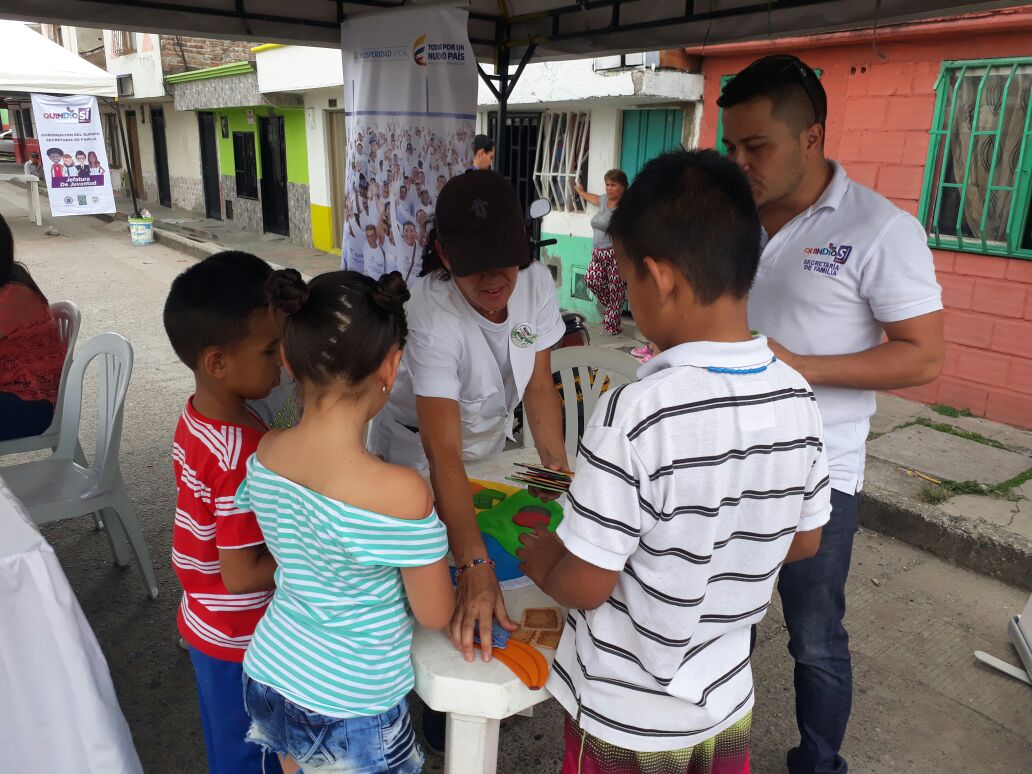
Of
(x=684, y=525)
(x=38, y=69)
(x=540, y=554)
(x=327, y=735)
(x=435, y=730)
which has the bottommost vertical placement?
(x=435, y=730)

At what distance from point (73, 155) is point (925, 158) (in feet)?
38.7

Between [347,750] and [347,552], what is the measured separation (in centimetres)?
41

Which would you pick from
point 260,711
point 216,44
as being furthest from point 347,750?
point 216,44

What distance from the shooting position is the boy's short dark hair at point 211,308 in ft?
5.07

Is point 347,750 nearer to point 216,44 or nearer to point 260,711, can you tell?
point 260,711

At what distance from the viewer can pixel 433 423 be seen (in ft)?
5.74

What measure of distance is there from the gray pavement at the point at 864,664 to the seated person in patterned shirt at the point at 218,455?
85cm

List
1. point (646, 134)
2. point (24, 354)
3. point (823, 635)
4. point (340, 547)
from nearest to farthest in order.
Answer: point (340, 547)
point (823, 635)
point (24, 354)
point (646, 134)

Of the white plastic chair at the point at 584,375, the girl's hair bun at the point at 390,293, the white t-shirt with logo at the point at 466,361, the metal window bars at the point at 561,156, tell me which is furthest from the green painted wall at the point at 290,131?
the girl's hair bun at the point at 390,293

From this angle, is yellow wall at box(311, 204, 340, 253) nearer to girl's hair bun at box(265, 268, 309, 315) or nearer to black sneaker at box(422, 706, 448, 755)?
black sneaker at box(422, 706, 448, 755)

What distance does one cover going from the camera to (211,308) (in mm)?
1544

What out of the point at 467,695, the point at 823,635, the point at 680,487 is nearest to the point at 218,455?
the point at 467,695

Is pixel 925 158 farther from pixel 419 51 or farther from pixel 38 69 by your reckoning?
pixel 38 69

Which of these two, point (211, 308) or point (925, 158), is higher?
point (925, 158)
